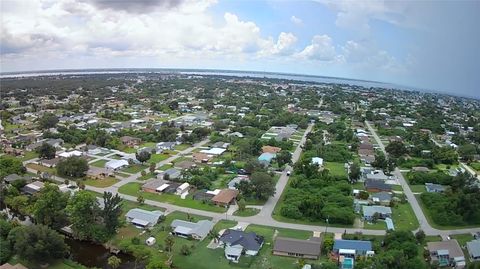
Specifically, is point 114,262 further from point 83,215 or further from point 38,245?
point 83,215

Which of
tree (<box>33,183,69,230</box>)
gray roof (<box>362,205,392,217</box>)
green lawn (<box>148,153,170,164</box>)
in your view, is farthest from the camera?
green lawn (<box>148,153,170,164</box>)

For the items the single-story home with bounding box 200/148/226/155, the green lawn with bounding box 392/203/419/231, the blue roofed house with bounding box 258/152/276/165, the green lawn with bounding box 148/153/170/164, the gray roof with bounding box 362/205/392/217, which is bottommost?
the green lawn with bounding box 392/203/419/231

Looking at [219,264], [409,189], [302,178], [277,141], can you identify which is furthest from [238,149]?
[219,264]

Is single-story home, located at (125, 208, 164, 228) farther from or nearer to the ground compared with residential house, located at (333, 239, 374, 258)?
nearer to the ground

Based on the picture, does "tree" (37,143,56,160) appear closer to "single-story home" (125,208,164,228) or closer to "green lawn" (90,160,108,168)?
"green lawn" (90,160,108,168)

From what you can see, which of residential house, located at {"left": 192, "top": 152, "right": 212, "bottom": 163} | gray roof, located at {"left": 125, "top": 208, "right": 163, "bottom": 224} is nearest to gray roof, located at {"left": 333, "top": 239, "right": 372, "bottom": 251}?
gray roof, located at {"left": 125, "top": 208, "right": 163, "bottom": 224}

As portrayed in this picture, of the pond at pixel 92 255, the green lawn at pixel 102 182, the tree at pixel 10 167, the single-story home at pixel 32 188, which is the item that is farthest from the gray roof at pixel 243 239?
the tree at pixel 10 167

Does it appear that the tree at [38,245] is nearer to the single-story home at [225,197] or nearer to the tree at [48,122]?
the single-story home at [225,197]
